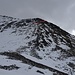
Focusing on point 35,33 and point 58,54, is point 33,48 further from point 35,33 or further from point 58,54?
point 35,33

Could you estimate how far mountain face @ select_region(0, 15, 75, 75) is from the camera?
117ft

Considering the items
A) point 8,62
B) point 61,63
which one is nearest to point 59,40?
point 61,63

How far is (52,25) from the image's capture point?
78.6 m

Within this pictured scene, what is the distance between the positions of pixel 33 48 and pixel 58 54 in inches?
232

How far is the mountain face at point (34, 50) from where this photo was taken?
35750mm

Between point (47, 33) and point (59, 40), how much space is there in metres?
5.31

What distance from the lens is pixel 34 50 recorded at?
51719mm

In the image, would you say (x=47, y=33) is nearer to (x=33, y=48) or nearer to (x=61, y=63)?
(x=33, y=48)

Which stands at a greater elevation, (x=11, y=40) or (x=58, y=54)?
(x=11, y=40)

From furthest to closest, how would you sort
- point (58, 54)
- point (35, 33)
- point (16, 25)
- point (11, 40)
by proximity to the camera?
1. point (16, 25)
2. point (35, 33)
3. point (11, 40)
4. point (58, 54)

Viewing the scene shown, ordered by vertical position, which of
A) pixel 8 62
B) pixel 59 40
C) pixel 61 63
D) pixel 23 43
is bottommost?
pixel 8 62

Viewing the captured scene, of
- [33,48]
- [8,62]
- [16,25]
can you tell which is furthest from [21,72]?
[16,25]

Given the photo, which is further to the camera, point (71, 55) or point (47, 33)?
point (47, 33)

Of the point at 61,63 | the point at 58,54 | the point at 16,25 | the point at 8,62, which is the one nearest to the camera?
the point at 8,62
